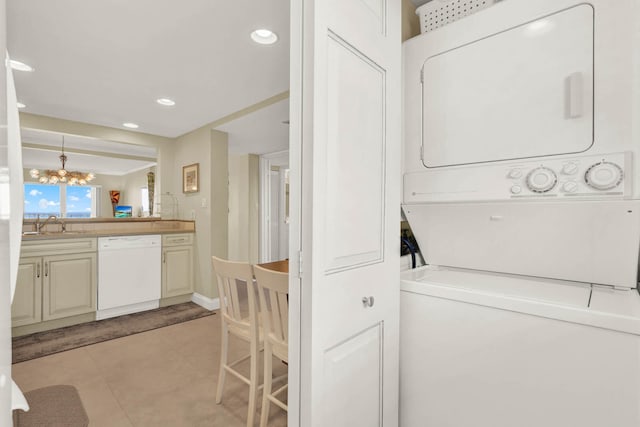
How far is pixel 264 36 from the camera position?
1.97 meters

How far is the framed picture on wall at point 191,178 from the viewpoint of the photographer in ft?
12.8

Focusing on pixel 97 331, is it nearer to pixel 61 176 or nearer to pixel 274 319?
pixel 274 319

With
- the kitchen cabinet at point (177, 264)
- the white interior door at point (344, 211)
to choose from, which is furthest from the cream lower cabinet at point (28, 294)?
the white interior door at point (344, 211)

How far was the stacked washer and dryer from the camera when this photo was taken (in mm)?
1037

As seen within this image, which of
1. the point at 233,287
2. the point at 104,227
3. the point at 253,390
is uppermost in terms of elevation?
the point at 104,227

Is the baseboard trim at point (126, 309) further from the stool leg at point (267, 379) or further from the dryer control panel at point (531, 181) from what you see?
the dryer control panel at point (531, 181)

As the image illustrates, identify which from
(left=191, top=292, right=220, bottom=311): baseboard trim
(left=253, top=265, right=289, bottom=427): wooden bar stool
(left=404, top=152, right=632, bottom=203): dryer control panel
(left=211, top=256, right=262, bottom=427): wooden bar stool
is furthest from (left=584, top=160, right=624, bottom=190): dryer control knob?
(left=191, top=292, right=220, bottom=311): baseboard trim

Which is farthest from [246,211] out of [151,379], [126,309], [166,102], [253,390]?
[253,390]

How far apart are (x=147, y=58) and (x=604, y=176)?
265 centimetres

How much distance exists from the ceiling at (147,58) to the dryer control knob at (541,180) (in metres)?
1.48

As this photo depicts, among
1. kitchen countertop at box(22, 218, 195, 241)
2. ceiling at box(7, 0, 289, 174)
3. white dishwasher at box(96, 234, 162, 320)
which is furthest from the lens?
white dishwasher at box(96, 234, 162, 320)

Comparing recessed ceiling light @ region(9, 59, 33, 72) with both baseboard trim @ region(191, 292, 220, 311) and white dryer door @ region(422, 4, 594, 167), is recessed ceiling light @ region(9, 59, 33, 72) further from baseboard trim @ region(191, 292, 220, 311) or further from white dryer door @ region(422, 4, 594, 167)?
white dryer door @ region(422, 4, 594, 167)

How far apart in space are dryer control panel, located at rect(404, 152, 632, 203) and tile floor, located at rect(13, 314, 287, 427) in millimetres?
1490

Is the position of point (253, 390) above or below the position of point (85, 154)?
below
